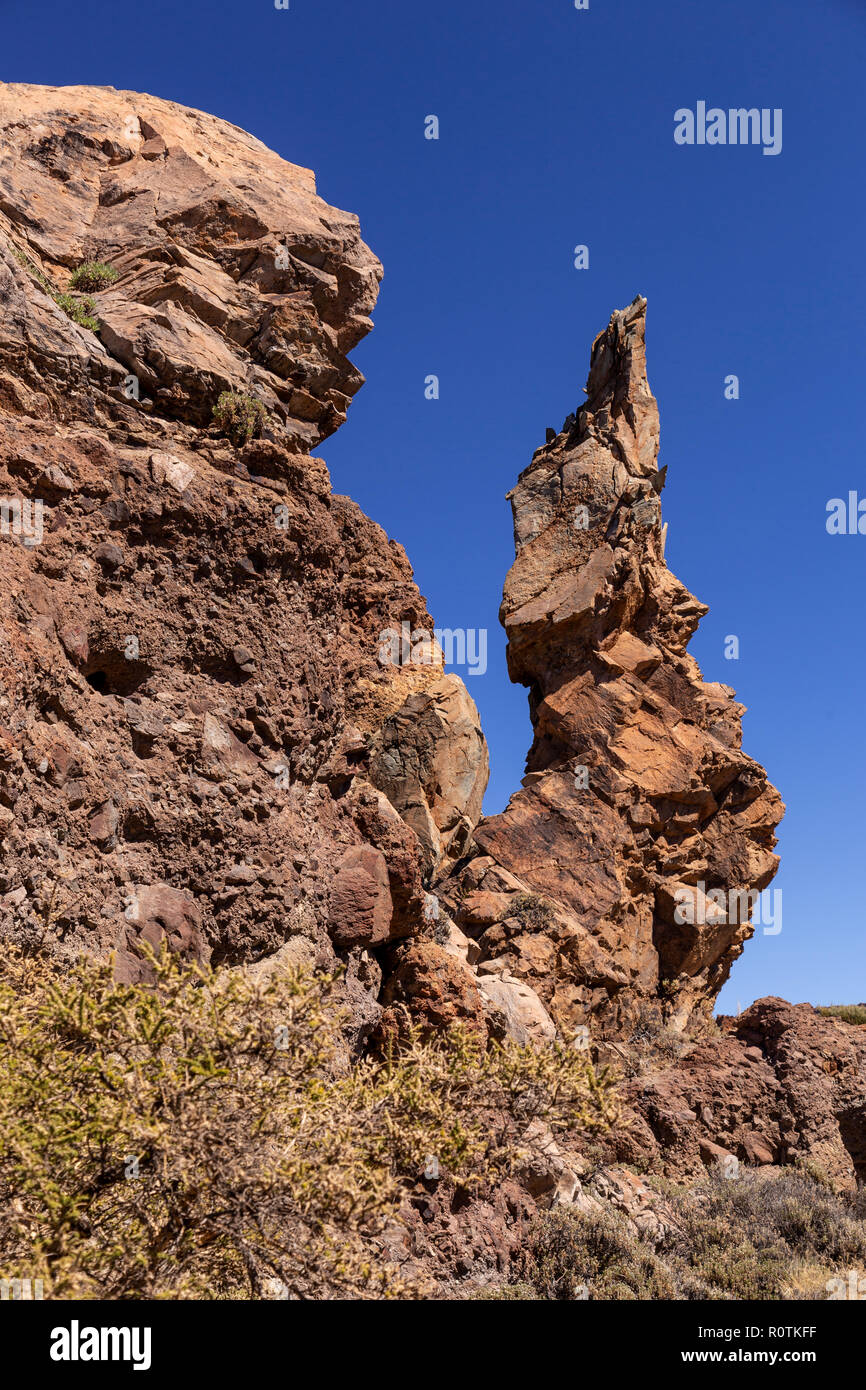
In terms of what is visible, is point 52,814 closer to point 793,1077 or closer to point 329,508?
point 329,508

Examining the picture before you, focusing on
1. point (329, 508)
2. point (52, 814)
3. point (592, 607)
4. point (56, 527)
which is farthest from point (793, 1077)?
point (56, 527)

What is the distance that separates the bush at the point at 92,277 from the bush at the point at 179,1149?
726 cm

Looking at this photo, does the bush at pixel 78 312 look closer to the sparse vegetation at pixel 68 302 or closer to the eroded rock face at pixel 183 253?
the sparse vegetation at pixel 68 302

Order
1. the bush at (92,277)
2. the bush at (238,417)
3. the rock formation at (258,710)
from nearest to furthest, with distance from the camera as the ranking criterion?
the rock formation at (258,710)
the bush at (238,417)
the bush at (92,277)

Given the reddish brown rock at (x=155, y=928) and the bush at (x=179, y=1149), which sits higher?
the reddish brown rock at (x=155, y=928)

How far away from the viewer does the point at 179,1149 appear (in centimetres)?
399

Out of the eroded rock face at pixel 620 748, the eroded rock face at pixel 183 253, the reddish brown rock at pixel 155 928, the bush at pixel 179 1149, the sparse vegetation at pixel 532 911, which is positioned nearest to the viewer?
the bush at pixel 179 1149

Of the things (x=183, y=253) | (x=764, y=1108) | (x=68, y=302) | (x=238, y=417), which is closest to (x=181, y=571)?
(x=238, y=417)

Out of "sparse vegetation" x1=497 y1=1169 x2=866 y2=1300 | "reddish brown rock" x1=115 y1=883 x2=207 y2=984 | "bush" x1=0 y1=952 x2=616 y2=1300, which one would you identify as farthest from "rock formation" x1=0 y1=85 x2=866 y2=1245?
"bush" x1=0 y1=952 x2=616 y2=1300

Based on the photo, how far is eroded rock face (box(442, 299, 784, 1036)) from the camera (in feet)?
51.7

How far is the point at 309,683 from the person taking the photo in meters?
8.90

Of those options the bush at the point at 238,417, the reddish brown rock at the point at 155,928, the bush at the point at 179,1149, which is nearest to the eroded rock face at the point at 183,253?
the bush at the point at 238,417

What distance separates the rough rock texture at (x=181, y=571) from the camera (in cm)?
661
